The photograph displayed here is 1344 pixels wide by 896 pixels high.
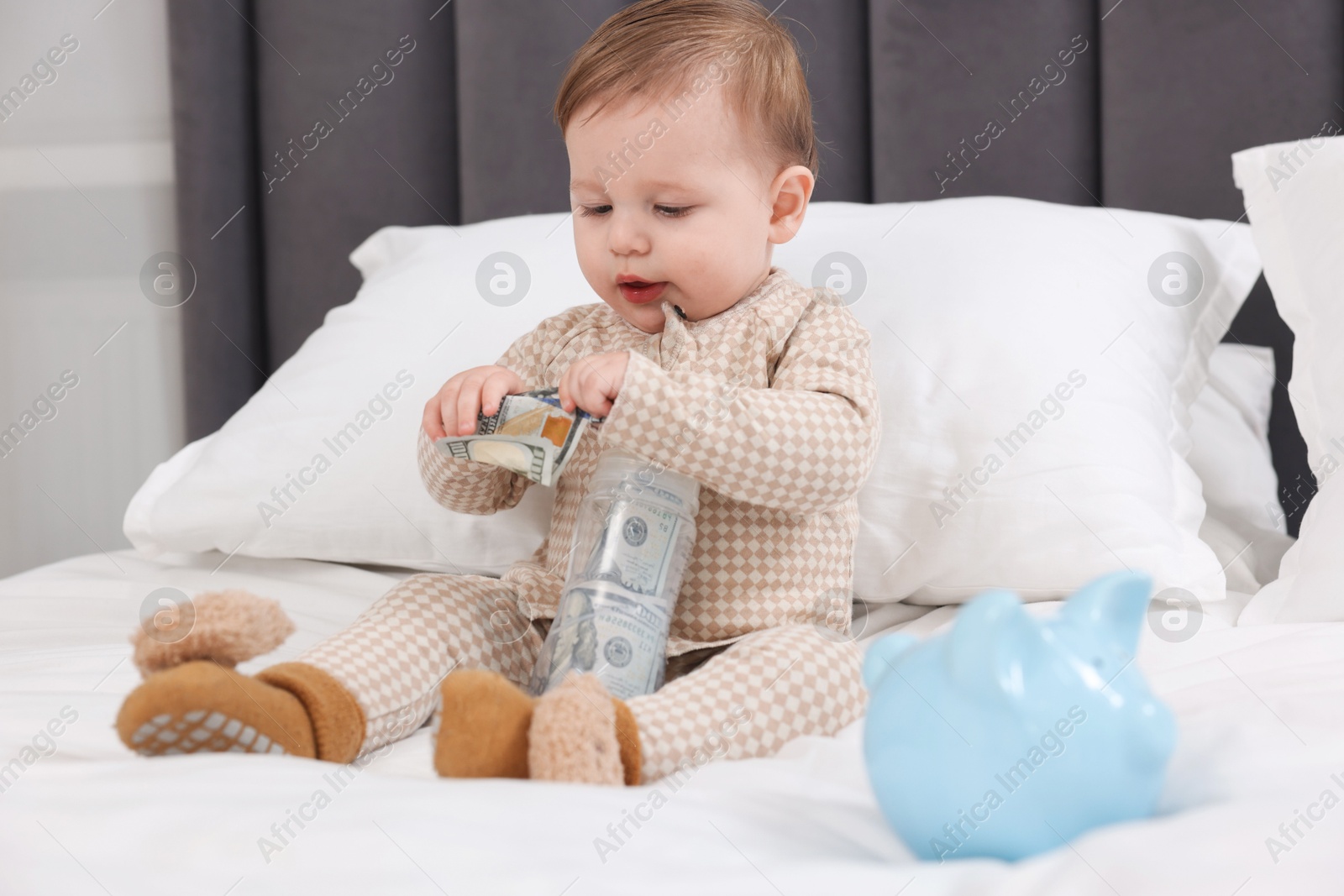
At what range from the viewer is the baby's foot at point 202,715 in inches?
22.4

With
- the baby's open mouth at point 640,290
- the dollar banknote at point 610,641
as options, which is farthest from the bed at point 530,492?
the baby's open mouth at point 640,290

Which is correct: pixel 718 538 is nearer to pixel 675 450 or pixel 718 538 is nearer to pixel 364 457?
pixel 675 450

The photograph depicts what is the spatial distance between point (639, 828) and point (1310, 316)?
83 centimetres

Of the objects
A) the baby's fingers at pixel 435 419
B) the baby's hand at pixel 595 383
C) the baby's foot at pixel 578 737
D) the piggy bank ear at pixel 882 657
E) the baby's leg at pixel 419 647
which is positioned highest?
the baby's hand at pixel 595 383

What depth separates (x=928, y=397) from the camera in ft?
3.21

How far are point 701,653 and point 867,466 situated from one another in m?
0.20

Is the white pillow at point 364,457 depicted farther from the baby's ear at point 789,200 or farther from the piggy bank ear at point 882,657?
the piggy bank ear at point 882,657

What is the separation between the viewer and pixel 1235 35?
124cm

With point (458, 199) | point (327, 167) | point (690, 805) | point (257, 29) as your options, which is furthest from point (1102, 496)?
point (257, 29)

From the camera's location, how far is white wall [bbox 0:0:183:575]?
1.70 meters

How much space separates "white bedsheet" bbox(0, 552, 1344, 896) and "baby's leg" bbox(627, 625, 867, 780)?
0.04m

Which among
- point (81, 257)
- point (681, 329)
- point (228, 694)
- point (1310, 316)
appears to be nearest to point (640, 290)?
point (681, 329)

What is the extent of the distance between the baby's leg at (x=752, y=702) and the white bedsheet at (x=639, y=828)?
4 centimetres

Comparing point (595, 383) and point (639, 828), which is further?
point (595, 383)
